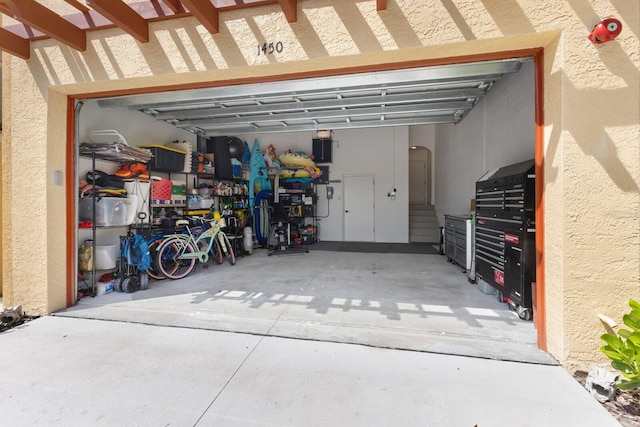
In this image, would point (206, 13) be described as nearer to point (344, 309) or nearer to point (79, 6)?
point (79, 6)

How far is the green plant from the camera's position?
4.76ft

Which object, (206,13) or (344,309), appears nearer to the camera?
(206,13)

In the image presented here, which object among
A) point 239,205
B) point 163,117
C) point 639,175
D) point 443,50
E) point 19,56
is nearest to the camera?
point 639,175

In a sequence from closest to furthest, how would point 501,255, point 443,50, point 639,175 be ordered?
point 639,175 < point 443,50 < point 501,255

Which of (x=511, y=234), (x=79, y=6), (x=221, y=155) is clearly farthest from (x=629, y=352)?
(x=221, y=155)

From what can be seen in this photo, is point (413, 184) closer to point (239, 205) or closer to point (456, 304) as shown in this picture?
point (239, 205)

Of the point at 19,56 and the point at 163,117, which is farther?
the point at 163,117

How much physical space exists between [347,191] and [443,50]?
20.4 ft

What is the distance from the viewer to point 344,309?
289 centimetres

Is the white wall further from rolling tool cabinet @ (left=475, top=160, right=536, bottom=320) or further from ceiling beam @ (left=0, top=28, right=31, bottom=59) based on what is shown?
ceiling beam @ (left=0, top=28, right=31, bottom=59)

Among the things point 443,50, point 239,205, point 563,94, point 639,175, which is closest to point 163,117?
point 239,205

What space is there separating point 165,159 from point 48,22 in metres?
2.26

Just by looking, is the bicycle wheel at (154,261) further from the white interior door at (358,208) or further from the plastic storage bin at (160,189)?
the white interior door at (358,208)

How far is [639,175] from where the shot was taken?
1.73 meters
